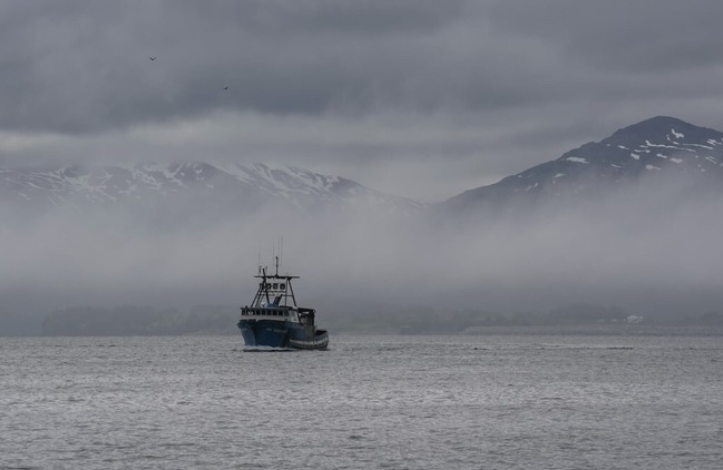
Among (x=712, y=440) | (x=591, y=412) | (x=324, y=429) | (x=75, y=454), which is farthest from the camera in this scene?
(x=591, y=412)

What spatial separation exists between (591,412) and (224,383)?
6185cm

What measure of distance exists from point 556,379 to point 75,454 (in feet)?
339

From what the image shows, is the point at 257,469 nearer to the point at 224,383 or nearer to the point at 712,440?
the point at 712,440

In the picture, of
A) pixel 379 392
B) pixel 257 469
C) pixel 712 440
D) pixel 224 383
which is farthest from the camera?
pixel 224 383

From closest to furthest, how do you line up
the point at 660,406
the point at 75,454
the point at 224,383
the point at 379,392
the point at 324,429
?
the point at 75,454, the point at 324,429, the point at 660,406, the point at 379,392, the point at 224,383

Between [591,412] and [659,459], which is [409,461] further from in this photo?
[591,412]

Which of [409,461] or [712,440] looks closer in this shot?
[409,461]

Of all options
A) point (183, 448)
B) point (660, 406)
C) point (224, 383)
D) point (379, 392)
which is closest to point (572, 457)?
point (183, 448)

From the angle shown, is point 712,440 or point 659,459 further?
point 712,440

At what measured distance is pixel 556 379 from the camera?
181250 mm

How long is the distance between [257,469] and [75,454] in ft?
49.1

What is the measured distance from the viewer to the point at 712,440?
97.9 meters

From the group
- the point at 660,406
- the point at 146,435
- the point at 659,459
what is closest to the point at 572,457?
the point at 659,459

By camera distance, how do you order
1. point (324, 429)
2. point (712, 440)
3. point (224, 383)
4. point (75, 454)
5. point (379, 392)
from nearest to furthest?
point (75, 454) → point (712, 440) → point (324, 429) → point (379, 392) → point (224, 383)
